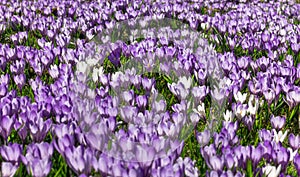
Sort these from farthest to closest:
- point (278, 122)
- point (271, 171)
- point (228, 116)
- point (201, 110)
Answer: point (201, 110)
point (228, 116)
point (278, 122)
point (271, 171)

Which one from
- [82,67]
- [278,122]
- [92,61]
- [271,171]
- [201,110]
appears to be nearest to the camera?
[271,171]

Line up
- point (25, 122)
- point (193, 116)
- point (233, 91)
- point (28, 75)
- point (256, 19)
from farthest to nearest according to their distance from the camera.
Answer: point (256, 19) → point (28, 75) → point (233, 91) → point (193, 116) → point (25, 122)

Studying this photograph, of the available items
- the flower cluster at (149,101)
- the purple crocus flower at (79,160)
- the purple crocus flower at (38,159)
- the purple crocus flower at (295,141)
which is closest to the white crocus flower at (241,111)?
the flower cluster at (149,101)

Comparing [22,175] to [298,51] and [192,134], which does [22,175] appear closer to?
[192,134]

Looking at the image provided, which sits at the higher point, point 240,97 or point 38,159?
point 38,159

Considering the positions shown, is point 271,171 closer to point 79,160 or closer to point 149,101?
point 79,160

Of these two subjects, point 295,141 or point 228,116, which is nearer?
point 295,141

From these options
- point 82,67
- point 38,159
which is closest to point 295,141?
point 38,159

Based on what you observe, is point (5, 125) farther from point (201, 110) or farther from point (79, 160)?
point (201, 110)

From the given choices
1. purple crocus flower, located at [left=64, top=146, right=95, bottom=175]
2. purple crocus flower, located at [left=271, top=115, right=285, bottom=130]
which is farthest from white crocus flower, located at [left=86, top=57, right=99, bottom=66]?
purple crocus flower, located at [left=64, top=146, right=95, bottom=175]

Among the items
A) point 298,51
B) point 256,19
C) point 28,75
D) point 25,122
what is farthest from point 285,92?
point 256,19

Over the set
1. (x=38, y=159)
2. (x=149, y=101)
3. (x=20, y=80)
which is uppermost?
(x=38, y=159)
